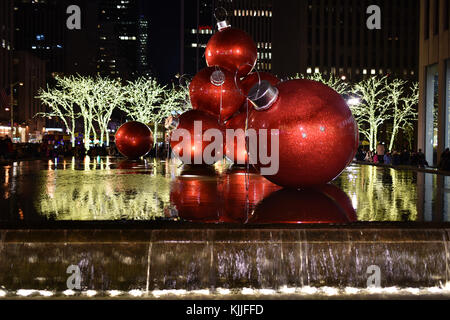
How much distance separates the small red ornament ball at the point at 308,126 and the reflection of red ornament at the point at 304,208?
50 centimetres

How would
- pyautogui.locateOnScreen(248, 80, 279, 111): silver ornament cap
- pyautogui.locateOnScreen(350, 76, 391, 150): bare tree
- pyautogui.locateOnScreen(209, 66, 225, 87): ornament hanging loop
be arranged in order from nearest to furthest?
pyautogui.locateOnScreen(248, 80, 279, 111): silver ornament cap < pyautogui.locateOnScreen(209, 66, 225, 87): ornament hanging loop < pyautogui.locateOnScreen(350, 76, 391, 150): bare tree

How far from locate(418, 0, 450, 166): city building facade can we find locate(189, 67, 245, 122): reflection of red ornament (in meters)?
18.8

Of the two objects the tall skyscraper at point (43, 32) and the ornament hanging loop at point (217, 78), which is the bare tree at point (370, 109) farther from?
the tall skyscraper at point (43, 32)

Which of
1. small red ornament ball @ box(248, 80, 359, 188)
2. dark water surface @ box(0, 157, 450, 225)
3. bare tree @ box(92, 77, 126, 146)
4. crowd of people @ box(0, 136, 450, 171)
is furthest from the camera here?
bare tree @ box(92, 77, 126, 146)

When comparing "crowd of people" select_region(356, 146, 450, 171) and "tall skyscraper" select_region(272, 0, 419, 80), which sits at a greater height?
"tall skyscraper" select_region(272, 0, 419, 80)

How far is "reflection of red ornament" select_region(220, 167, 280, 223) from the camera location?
6.14 m

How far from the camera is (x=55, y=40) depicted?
14062cm

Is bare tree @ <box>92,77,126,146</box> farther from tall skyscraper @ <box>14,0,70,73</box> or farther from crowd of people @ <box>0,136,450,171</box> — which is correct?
tall skyscraper @ <box>14,0,70,73</box>

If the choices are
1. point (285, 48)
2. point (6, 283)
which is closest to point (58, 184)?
point (6, 283)

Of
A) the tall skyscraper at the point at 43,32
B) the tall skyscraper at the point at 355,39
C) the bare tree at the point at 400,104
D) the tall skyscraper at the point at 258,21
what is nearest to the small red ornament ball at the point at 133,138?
the bare tree at the point at 400,104

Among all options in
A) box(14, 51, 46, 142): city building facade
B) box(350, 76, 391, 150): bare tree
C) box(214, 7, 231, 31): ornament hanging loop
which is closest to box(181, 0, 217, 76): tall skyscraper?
box(14, 51, 46, 142): city building facade
